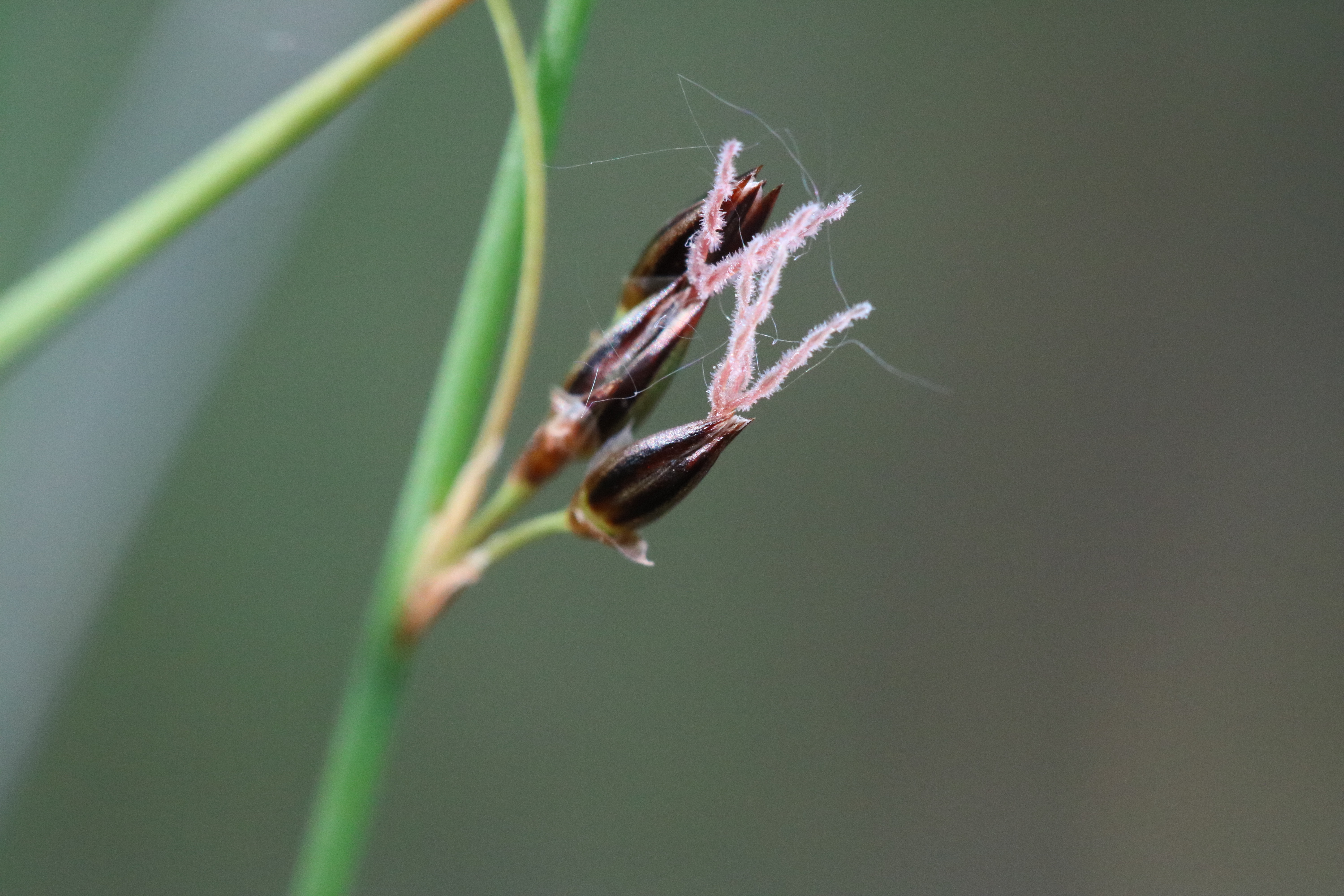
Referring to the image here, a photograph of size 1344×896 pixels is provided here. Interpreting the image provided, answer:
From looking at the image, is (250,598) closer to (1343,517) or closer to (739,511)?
(739,511)

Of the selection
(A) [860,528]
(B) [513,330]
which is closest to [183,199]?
(B) [513,330]

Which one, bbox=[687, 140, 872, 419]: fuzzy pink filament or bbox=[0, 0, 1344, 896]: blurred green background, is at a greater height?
bbox=[0, 0, 1344, 896]: blurred green background

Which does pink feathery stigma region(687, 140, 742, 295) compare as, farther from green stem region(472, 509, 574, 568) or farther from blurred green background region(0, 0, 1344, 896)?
blurred green background region(0, 0, 1344, 896)

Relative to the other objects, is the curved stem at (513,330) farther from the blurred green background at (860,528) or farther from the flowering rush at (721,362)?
the blurred green background at (860,528)

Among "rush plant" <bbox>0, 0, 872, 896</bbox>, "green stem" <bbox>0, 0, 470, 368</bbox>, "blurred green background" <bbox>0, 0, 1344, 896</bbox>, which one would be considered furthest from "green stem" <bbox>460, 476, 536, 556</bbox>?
"blurred green background" <bbox>0, 0, 1344, 896</bbox>

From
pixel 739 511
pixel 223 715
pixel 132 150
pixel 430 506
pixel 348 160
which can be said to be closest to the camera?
pixel 430 506

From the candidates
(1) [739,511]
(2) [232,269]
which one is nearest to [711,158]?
(2) [232,269]
